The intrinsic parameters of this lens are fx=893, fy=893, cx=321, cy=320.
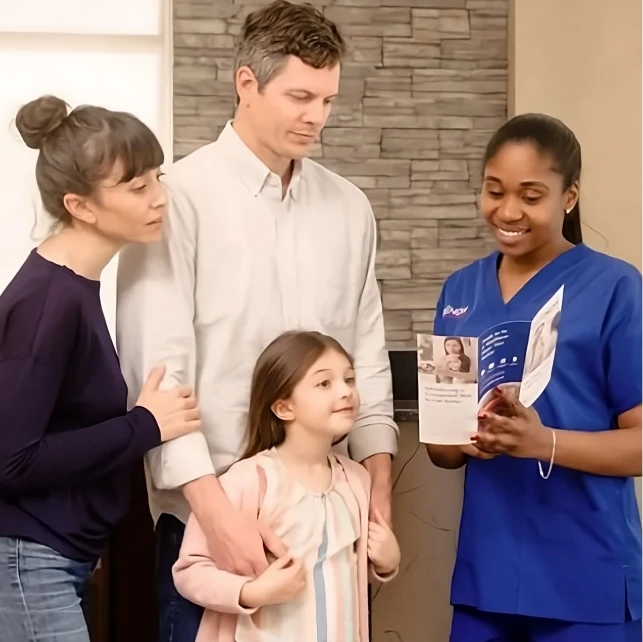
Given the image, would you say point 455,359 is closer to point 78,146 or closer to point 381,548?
point 381,548

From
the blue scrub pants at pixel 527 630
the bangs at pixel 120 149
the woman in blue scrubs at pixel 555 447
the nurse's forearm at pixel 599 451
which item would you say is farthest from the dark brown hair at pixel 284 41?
Result: the blue scrub pants at pixel 527 630

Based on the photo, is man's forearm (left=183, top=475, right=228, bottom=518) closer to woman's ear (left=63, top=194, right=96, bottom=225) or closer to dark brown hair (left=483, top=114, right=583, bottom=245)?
woman's ear (left=63, top=194, right=96, bottom=225)

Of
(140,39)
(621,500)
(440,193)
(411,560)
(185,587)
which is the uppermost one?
(140,39)

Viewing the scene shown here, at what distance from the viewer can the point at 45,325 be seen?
1197 mm

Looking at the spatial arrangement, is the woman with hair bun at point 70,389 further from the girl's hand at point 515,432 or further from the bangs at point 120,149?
the girl's hand at point 515,432

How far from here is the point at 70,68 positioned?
2.45 m

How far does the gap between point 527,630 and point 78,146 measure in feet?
3.31

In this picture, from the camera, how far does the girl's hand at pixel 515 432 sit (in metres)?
1.29

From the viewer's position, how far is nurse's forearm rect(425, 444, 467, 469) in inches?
59.0

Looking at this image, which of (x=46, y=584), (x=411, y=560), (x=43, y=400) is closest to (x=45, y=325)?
(x=43, y=400)

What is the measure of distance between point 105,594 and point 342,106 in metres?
1.31

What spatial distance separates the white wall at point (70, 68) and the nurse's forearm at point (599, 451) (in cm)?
145

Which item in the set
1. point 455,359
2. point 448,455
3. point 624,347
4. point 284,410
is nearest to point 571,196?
point 624,347

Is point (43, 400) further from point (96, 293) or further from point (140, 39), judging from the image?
point (140, 39)
